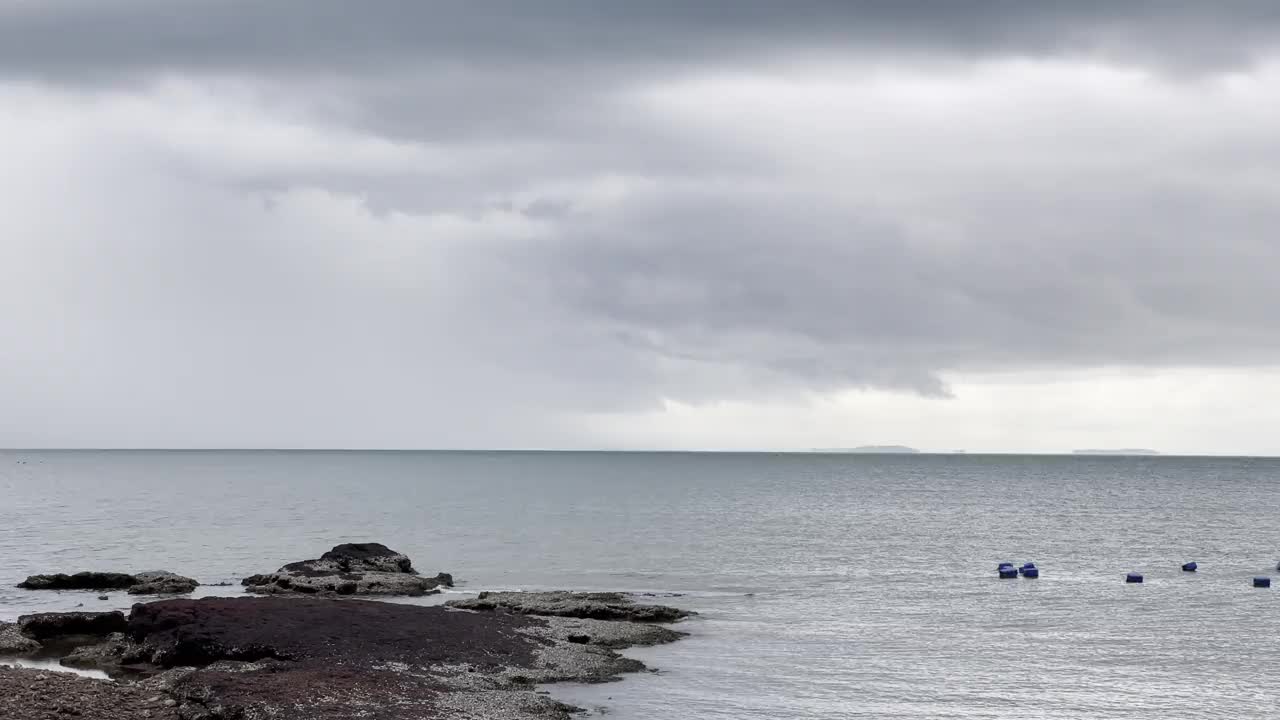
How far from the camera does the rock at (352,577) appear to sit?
75.4m

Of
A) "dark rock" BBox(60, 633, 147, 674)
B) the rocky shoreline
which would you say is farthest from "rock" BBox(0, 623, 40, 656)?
"dark rock" BBox(60, 633, 147, 674)

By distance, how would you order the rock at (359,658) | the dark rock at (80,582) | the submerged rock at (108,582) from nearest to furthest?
the rock at (359,658) < the submerged rock at (108,582) < the dark rock at (80,582)

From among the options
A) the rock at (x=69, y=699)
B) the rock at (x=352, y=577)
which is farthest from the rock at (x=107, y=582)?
the rock at (x=69, y=699)

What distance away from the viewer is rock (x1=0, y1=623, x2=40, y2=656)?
5278cm

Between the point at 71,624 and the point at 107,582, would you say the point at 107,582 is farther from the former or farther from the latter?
the point at 71,624

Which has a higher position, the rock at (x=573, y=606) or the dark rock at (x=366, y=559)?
the dark rock at (x=366, y=559)

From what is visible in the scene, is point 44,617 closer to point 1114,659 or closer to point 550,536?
point 1114,659

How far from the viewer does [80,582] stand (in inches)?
3027

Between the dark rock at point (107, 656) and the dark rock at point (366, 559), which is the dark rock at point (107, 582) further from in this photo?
the dark rock at point (107, 656)

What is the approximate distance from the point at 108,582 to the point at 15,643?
2422 cm

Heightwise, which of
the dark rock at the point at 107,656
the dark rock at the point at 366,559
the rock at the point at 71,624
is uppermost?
the dark rock at the point at 366,559

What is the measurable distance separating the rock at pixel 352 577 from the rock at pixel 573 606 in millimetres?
8739

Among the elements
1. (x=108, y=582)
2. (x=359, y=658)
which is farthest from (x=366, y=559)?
(x=359, y=658)

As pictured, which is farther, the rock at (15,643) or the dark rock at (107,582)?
the dark rock at (107,582)
